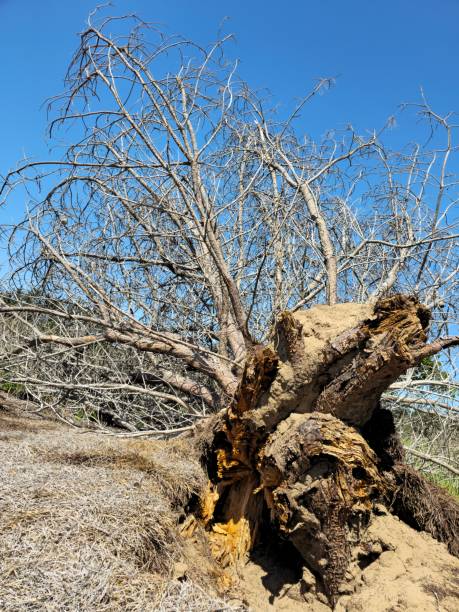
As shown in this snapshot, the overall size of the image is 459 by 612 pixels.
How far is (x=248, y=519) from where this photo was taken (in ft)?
16.0

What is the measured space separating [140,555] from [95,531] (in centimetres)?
32

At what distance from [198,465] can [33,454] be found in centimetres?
139

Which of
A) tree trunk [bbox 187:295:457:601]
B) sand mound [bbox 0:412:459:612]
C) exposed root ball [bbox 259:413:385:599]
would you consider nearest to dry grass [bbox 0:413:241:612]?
sand mound [bbox 0:412:459:612]

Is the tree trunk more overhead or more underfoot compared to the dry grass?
more overhead

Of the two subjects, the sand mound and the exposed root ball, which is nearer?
the sand mound

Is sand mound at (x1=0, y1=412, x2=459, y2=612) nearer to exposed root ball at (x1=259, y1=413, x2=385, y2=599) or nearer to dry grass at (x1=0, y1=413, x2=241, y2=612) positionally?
dry grass at (x1=0, y1=413, x2=241, y2=612)

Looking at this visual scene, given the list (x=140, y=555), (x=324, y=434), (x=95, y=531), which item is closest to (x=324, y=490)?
(x=324, y=434)

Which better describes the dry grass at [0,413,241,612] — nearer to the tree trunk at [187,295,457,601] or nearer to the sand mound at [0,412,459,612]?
the sand mound at [0,412,459,612]

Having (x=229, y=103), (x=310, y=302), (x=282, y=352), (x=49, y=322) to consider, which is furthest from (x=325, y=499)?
(x=49, y=322)

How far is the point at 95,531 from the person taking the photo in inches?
148

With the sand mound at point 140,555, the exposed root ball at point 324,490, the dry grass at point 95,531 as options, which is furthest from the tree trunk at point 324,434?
the dry grass at point 95,531

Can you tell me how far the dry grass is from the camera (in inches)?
130

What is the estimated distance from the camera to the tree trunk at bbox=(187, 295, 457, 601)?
403 cm

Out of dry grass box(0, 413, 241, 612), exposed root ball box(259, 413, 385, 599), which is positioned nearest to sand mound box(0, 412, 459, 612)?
dry grass box(0, 413, 241, 612)
